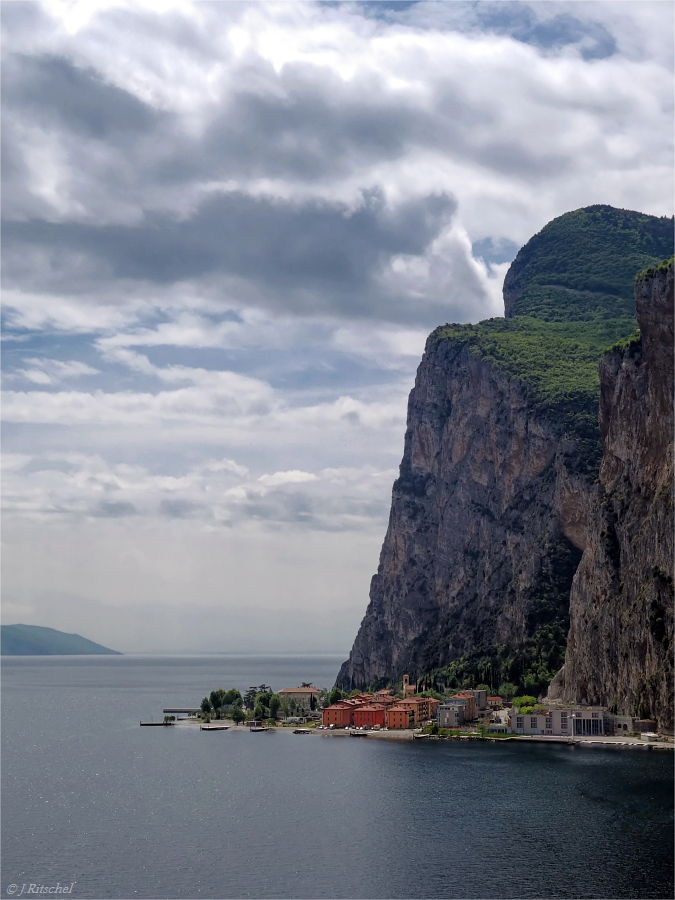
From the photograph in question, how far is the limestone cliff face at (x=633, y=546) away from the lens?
145m

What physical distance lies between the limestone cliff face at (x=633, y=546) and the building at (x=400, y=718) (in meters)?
26.8

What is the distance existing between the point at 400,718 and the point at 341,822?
80.0 m

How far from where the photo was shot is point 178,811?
94250 millimetres

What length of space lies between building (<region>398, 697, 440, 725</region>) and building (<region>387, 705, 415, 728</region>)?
2252 millimetres

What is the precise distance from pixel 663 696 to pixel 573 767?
30833 millimetres

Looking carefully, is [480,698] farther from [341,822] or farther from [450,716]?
[341,822]

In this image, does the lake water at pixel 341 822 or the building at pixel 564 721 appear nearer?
the lake water at pixel 341 822

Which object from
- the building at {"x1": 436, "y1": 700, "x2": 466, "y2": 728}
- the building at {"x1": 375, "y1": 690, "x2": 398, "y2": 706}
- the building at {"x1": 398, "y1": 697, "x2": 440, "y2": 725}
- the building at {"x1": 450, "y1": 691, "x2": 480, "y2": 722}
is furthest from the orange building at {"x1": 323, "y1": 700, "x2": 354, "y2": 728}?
the building at {"x1": 450, "y1": 691, "x2": 480, "y2": 722}

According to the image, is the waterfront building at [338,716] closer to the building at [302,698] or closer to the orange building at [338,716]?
the orange building at [338,716]

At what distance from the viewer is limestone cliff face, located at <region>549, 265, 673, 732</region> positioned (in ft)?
474

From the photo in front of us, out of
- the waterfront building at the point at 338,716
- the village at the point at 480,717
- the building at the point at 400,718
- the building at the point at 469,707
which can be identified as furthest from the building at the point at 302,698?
the building at the point at 469,707

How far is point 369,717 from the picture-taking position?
168 m

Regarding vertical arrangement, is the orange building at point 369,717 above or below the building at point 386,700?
below

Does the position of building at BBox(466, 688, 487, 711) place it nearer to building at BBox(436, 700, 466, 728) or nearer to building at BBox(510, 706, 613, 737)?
building at BBox(436, 700, 466, 728)
